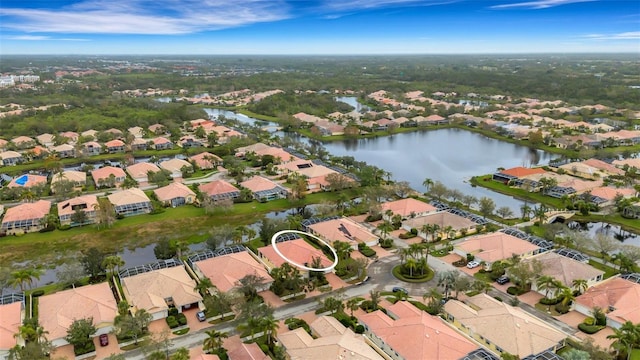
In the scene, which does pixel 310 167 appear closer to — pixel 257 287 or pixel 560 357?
pixel 257 287

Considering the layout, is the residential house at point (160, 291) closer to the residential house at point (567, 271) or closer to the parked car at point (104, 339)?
the parked car at point (104, 339)

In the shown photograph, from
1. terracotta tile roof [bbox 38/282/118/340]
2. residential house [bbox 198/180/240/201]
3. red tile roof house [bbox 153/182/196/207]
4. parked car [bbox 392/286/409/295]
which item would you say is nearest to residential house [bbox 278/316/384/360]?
parked car [bbox 392/286/409/295]

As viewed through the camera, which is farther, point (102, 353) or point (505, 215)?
point (505, 215)

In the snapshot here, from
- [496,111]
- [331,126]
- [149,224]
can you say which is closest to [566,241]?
[149,224]

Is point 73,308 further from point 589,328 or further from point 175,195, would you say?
point 589,328

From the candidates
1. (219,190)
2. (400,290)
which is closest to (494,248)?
(400,290)

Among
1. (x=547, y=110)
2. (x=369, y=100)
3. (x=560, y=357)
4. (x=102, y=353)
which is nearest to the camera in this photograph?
(x=560, y=357)

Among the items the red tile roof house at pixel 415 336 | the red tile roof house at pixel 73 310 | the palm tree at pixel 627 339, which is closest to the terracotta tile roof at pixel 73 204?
the red tile roof house at pixel 73 310
